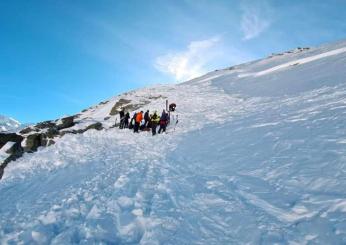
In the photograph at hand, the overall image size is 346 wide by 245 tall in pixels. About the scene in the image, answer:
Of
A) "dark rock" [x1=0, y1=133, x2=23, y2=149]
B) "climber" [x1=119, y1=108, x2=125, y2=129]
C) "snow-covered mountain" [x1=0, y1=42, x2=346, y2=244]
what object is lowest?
"snow-covered mountain" [x1=0, y1=42, x2=346, y2=244]

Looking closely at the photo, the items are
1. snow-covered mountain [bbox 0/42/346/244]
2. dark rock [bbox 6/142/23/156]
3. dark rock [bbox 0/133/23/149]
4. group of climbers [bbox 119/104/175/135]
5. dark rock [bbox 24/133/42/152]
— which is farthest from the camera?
dark rock [bbox 0/133/23/149]

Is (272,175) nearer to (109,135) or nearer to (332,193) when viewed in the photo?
(332,193)

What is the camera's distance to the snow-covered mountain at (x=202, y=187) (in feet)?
25.3

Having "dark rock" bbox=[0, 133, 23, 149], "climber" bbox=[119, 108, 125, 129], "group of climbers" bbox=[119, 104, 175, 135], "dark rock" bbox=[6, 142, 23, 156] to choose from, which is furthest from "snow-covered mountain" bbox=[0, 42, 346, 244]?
"dark rock" bbox=[0, 133, 23, 149]

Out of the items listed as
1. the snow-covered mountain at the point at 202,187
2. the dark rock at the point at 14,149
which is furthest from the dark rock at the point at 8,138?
the snow-covered mountain at the point at 202,187

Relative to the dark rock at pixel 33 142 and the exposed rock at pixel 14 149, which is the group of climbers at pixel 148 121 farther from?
the exposed rock at pixel 14 149

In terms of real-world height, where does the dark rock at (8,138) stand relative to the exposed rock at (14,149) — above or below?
above

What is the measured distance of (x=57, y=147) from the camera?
953 inches

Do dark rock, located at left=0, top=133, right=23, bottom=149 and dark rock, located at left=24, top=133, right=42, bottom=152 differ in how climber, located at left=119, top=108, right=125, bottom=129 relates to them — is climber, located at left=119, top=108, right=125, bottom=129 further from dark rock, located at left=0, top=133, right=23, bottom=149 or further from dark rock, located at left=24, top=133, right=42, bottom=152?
dark rock, located at left=0, top=133, right=23, bottom=149

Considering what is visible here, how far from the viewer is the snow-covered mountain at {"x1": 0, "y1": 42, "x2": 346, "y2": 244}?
25.3 feet

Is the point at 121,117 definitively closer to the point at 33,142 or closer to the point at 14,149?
the point at 33,142

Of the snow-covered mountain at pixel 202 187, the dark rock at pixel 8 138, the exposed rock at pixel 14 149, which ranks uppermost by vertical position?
the dark rock at pixel 8 138

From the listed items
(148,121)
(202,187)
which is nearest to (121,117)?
(148,121)

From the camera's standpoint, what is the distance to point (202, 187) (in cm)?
1091
